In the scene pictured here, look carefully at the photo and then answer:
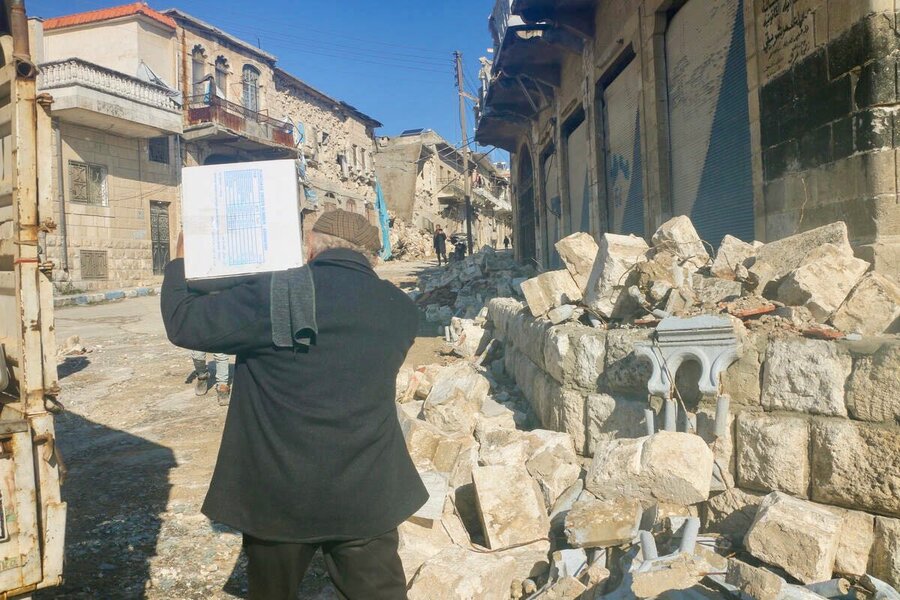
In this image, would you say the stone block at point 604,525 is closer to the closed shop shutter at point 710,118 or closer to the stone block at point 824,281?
the stone block at point 824,281

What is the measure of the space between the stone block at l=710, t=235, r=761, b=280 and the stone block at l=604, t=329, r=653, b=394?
0.70 metres

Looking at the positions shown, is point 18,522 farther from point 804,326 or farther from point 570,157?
point 570,157

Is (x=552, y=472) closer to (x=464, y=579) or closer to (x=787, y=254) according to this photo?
(x=464, y=579)

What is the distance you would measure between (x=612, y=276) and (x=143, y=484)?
351cm

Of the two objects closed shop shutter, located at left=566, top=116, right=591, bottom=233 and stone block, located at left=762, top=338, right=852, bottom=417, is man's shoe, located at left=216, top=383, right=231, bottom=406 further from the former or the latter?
closed shop shutter, located at left=566, top=116, right=591, bottom=233

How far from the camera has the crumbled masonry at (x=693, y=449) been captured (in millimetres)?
2592

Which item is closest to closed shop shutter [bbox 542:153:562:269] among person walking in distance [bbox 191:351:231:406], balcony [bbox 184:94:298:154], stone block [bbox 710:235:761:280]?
person walking in distance [bbox 191:351:231:406]

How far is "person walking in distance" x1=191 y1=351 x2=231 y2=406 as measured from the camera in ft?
22.2

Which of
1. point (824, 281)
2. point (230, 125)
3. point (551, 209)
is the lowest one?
point (824, 281)

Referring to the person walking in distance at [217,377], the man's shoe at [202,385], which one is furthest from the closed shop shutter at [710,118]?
the man's shoe at [202,385]

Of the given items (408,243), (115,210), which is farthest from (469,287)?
(408,243)

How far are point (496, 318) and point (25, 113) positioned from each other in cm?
549

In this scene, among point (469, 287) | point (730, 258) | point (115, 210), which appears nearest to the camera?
point (730, 258)

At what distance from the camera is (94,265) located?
20.2m
